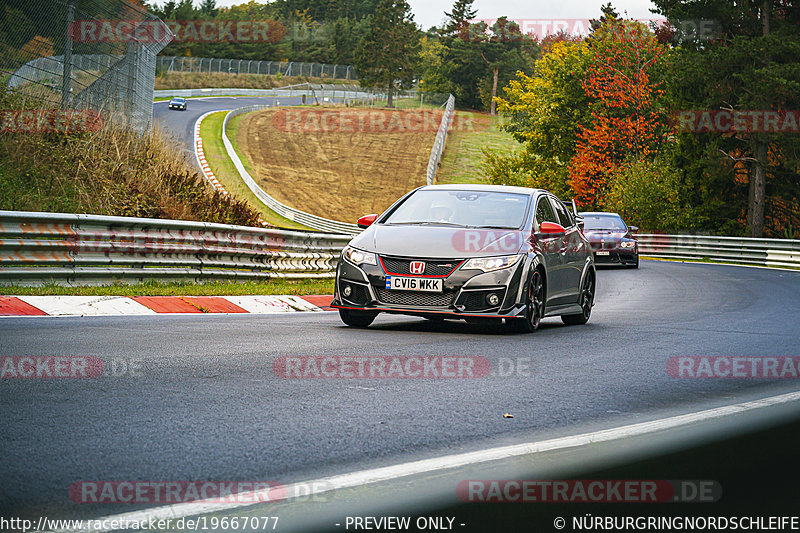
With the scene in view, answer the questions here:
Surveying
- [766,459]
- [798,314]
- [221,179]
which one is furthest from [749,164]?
[766,459]

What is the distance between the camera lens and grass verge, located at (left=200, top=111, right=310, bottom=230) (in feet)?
153

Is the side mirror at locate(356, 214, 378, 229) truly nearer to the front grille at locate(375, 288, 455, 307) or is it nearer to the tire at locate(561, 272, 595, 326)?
the front grille at locate(375, 288, 455, 307)

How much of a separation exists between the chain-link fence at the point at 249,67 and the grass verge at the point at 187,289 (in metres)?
83.5

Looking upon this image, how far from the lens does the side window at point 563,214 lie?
12597 millimetres

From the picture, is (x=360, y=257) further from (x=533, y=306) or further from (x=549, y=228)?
(x=549, y=228)

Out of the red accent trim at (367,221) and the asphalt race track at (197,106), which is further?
the asphalt race track at (197,106)

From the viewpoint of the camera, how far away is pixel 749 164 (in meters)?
50.7

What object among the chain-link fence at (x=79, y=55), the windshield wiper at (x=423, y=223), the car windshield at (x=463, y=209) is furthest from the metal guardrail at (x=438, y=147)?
the windshield wiper at (x=423, y=223)

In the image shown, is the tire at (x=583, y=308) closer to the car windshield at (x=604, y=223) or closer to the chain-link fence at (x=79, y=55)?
the chain-link fence at (x=79, y=55)

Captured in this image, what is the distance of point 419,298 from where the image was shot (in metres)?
10.1

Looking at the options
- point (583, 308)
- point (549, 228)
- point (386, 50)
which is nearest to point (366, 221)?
point (549, 228)

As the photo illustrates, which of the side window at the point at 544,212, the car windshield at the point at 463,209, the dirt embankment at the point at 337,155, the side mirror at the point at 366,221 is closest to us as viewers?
the car windshield at the point at 463,209

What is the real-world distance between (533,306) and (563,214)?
2.44 meters

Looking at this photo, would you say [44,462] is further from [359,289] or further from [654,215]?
[654,215]
